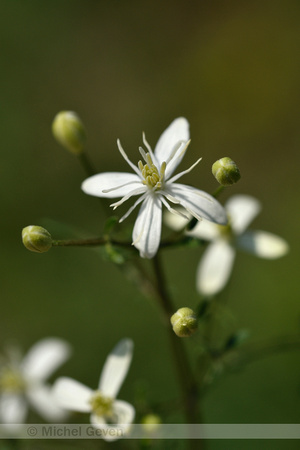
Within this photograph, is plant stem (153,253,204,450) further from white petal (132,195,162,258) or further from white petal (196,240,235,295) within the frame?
white petal (196,240,235,295)

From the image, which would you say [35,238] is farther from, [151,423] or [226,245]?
[226,245]

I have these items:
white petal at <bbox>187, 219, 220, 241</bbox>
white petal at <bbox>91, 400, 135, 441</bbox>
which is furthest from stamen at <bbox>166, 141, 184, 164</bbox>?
white petal at <bbox>91, 400, 135, 441</bbox>

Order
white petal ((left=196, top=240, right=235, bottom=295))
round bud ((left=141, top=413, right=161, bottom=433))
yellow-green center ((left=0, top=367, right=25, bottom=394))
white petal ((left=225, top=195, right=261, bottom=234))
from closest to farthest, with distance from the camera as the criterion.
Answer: round bud ((left=141, top=413, right=161, bottom=433)) → white petal ((left=196, top=240, right=235, bottom=295)) → white petal ((left=225, top=195, right=261, bottom=234)) → yellow-green center ((left=0, top=367, right=25, bottom=394))

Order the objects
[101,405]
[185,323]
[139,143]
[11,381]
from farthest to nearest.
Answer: [139,143] → [11,381] → [101,405] → [185,323]

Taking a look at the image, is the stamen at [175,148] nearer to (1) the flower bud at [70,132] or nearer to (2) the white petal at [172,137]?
(2) the white petal at [172,137]

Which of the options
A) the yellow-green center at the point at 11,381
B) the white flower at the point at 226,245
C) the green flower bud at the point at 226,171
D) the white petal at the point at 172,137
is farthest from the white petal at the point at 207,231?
the yellow-green center at the point at 11,381

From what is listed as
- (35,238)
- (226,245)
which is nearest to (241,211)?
(226,245)
